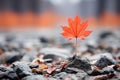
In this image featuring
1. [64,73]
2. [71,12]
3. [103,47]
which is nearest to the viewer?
[64,73]

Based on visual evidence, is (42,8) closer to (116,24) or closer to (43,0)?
(43,0)

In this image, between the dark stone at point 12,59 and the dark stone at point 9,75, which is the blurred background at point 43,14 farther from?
the dark stone at point 9,75

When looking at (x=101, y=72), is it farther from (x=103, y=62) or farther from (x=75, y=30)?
(x=75, y=30)

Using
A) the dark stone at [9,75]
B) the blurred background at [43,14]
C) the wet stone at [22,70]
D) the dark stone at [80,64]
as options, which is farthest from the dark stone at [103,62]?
the blurred background at [43,14]

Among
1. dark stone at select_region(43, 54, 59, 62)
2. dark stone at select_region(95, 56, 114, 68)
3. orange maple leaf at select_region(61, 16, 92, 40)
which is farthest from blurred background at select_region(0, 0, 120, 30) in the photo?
orange maple leaf at select_region(61, 16, 92, 40)

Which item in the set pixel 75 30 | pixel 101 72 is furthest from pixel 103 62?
pixel 75 30

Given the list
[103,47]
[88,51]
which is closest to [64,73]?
[88,51]

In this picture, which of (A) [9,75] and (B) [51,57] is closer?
(A) [9,75]
